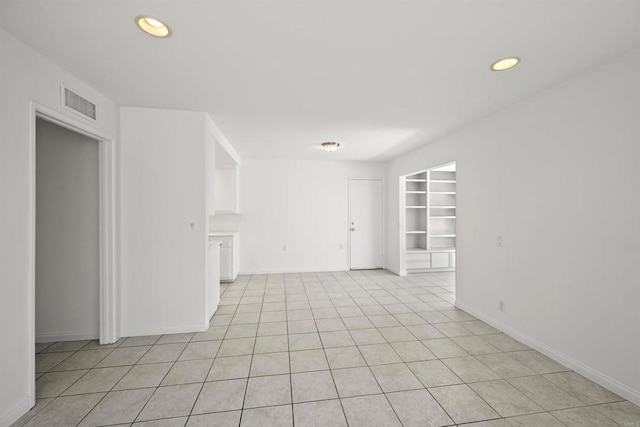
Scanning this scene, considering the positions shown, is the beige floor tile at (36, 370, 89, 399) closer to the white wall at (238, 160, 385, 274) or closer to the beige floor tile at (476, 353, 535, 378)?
the beige floor tile at (476, 353, 535, 378)

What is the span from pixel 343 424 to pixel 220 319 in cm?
218

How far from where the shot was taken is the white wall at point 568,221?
190cm

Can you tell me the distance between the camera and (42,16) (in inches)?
61.3

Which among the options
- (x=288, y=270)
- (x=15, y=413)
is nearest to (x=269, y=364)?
(x=15, y=413)

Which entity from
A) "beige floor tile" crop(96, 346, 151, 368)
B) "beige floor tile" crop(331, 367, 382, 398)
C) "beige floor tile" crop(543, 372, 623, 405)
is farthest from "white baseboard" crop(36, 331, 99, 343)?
"beige floor tile" crop(543, 372, 623, 405)

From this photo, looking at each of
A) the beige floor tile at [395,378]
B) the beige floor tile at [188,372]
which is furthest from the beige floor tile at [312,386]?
the beige floor tile at [188,372]

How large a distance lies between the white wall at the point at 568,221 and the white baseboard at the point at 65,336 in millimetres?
4477

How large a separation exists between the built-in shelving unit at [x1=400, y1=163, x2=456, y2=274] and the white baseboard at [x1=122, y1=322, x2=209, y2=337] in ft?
13.8

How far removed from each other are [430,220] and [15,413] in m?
6.37

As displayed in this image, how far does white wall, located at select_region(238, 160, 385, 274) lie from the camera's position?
5.80m

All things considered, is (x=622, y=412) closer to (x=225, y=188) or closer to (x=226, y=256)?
(x=226, y=256)

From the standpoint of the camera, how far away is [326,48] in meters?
1.83

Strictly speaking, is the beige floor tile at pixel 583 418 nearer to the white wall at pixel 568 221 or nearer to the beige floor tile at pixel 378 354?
the white wall at pixel 568 221

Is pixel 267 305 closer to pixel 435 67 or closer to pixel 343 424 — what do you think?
pixel 343 424
